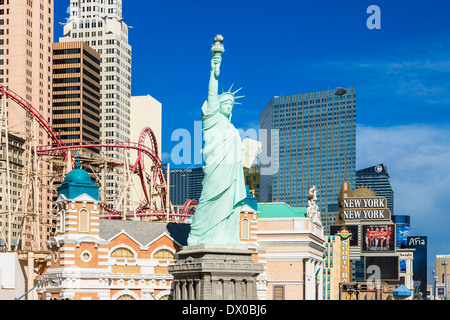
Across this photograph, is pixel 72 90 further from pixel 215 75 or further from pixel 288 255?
pixel 215 75

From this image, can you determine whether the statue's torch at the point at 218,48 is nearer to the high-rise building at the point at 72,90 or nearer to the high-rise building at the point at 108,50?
the high-rise building at the point at 72,90

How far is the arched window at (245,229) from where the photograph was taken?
84.4 metres

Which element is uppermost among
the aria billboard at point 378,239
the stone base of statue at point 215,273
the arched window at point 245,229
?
the arched window at point 245,229

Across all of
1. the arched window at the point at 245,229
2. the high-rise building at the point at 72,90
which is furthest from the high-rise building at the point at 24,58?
the arched window at the point at 245,229

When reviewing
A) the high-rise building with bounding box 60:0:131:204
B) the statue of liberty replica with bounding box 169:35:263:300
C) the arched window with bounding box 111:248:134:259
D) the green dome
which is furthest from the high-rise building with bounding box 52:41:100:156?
the statue of liberty replica with bounding box 169:35:263:300

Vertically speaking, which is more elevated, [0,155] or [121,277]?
[0,155]

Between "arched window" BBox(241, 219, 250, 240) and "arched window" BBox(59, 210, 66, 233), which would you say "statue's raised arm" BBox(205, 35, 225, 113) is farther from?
"arched window" BBox(59, 210, 66, 233)

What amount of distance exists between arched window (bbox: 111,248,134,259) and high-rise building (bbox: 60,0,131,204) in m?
111

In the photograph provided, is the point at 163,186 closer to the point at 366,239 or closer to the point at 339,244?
the point at 339,244

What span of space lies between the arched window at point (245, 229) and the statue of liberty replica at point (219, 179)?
8.89 metres

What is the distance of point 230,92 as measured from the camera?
3049 inches

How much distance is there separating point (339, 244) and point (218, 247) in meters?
106

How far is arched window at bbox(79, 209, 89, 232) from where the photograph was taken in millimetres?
74856
